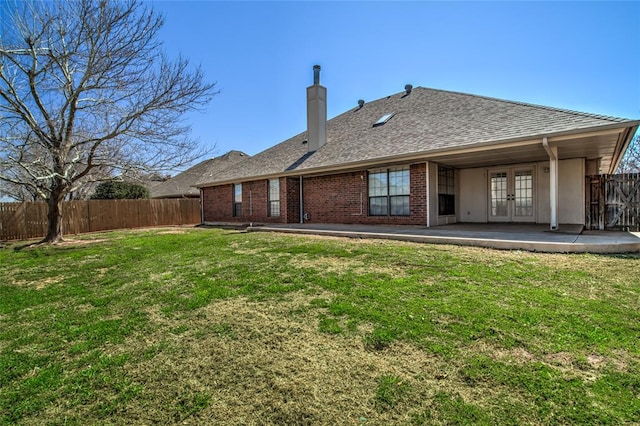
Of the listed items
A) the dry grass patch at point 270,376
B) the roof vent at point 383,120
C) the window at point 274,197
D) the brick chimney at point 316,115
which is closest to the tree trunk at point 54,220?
the window at point 274,197

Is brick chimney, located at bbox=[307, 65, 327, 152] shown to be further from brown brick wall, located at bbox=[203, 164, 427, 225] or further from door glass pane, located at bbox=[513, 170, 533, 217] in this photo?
door glass pane, located at bbox=[513, 170, 533, 217]

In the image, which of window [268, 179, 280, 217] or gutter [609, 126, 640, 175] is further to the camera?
window [268, 179, 280, 217]

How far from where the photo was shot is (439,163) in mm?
11000

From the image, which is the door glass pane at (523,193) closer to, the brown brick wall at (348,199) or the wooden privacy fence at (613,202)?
the wooden privacy fence at (613,202)

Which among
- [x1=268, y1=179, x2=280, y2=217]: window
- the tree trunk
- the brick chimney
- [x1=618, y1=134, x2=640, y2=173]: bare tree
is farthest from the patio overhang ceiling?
[x1=618, y1=134, x2=640, y2=173]: bare tree

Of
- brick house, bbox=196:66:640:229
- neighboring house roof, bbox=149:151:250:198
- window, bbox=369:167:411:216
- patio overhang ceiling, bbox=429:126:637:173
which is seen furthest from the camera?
neighboring house roof, bbox=149:151:250:198

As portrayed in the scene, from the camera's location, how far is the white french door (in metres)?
11.3

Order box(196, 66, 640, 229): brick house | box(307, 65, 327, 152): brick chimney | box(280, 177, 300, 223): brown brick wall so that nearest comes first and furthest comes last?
1. box(196, 66, 640, 229): brick house
2. box(280, 177, 300, 223): brown brick wall
3. box(307, 65, 327, 152): brick chimney

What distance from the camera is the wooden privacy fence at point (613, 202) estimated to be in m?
9.85

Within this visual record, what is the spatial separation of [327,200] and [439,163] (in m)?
4.47

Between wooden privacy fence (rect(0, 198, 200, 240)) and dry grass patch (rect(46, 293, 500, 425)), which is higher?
wooden privacy fence (rect(0, 198, 200, 240))

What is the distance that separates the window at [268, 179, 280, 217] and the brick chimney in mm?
2230

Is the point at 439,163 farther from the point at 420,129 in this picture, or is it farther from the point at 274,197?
the point at 274,197

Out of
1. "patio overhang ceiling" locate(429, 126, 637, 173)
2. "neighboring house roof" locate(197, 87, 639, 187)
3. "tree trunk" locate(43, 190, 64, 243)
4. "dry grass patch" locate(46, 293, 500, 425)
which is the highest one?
"neighboring house roof" locate(197, 87, 639, 187)
